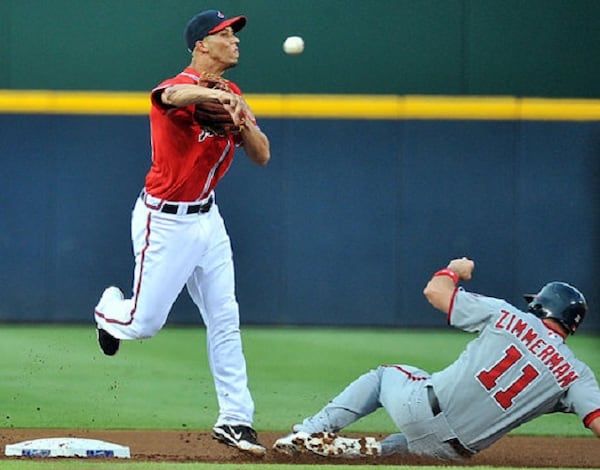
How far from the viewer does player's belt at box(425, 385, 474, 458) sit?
523cm

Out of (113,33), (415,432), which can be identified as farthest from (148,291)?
(113,33)

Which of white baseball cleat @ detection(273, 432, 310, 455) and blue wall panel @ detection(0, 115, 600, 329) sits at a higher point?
white baseball cleat @ detection(273, 432, 310, 455)

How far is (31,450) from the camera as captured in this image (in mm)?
5512

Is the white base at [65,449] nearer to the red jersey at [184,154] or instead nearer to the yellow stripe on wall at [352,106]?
the red jersey at [184,154]

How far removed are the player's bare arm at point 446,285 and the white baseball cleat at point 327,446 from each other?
0.65 m

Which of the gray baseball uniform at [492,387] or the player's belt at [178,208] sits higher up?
the player's belt at [178,208]

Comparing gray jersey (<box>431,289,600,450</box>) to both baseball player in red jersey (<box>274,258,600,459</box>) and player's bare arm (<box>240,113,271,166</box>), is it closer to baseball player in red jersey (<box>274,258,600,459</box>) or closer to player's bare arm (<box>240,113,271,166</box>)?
baseball player in red jersey (<box>274,258,600,459</box>)

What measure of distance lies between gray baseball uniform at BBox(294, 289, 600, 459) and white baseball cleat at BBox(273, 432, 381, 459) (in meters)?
0.16

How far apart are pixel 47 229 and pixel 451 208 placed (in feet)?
10.7

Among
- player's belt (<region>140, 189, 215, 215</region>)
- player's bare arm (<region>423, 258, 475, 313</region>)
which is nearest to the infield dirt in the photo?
player's bare arm (<region>423, 258, 475, 313</region>)

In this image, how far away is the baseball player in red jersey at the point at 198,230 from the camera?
5.60 metres

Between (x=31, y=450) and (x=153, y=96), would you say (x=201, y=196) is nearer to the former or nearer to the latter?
(x=153, y=96)

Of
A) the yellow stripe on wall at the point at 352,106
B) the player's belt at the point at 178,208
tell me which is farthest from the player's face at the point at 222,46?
the yellow stripe on wall at the point at 352,106

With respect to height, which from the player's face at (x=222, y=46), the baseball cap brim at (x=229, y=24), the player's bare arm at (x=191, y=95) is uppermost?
the baseball cap brim at (x=229, y=24)
